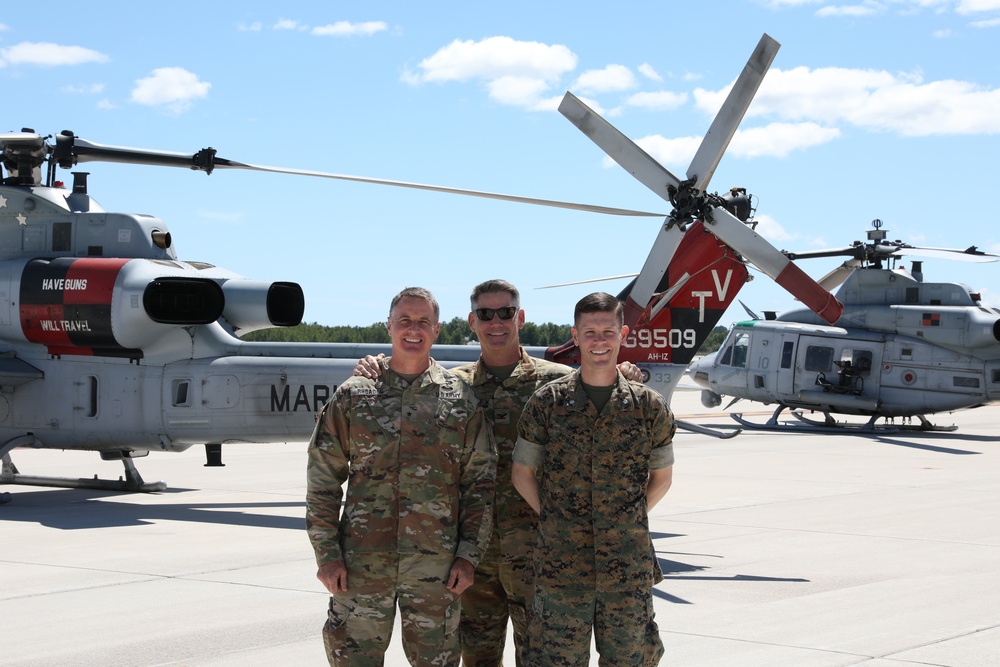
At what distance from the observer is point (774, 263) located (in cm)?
991

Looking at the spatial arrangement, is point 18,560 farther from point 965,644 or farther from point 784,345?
point 784,345

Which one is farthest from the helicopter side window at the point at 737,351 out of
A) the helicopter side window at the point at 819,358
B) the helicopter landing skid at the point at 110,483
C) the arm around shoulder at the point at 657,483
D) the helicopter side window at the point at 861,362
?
the arm around shoulder at the point at 657,483

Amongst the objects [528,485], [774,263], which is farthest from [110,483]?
[528,485]

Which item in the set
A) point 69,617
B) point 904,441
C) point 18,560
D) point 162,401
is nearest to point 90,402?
point 162,401

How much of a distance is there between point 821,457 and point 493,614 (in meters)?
14.4

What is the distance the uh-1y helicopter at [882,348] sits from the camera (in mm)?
22125

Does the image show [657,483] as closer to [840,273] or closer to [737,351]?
[840,273]

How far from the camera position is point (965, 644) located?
20.3 feet

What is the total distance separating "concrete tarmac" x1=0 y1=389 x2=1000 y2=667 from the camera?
6.15 m

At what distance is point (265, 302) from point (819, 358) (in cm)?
1495

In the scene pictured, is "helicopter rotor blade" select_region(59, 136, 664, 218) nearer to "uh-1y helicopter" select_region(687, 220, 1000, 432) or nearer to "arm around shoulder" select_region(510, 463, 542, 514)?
"arm around shoulder" select_region(510, 463, 542, 514)

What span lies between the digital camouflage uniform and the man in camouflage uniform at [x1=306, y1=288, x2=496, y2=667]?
0.88 ft

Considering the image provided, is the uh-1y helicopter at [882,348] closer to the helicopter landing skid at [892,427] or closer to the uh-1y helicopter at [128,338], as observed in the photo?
the helicopter landing skid at [892,427]

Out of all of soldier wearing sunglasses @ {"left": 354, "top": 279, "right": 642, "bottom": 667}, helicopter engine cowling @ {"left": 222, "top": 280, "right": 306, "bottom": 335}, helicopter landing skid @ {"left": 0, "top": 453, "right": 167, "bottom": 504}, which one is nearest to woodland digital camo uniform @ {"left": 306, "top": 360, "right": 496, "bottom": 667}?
soldier wearing sunglasses @ {"left": 354, "top": 279, "right": 642, "bottom": 667}
